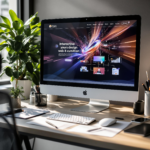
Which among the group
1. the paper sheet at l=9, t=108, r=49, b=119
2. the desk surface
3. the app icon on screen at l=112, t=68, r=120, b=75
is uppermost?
the app icon on screen at l=112, t=68, r=120, b=75

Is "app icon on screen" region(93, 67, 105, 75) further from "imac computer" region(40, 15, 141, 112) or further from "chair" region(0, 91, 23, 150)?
"chair" region(0, 91, 23, 150)

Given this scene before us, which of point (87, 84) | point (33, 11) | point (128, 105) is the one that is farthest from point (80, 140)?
point (33, 11)

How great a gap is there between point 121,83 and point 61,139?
605mm

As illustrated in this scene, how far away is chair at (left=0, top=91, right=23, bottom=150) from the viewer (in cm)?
67

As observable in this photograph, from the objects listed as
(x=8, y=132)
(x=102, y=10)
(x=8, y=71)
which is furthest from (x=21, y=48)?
(x=8, y=132)

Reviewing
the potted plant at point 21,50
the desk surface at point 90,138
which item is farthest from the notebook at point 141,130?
the potted plant at point 21,50

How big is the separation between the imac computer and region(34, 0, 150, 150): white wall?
1.07 feet

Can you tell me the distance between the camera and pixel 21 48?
1812 mm

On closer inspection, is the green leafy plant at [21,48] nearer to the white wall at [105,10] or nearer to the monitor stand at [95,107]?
the white wall at [105,10]

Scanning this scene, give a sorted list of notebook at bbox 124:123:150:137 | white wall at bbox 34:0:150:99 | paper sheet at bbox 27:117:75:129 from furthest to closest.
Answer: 1. white wall at bbox 34:0:150:99
2. paper sheet at bbox 27:117:75:129
3. notebook at bbox 124:123:150:137

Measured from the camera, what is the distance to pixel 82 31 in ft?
5.10

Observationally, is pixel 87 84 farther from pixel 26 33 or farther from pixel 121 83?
pixel 26 33

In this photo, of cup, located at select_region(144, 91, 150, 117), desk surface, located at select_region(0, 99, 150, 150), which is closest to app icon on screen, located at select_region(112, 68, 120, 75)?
cup, located at select_region(144, 91, 150, 117)

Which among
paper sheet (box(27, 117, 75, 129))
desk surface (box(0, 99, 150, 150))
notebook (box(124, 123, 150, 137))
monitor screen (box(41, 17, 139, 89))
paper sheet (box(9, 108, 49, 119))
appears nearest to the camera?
desk surface (box(0, 99, 150, 150))
